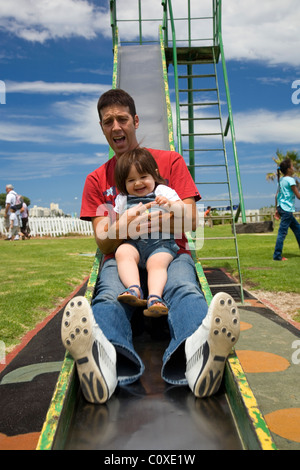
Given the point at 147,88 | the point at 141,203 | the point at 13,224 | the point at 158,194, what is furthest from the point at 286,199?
the point at 13,224

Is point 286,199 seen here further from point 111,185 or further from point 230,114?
point 111,185

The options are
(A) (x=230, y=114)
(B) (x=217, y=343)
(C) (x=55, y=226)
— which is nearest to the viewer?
(B) (x=217, y=343)

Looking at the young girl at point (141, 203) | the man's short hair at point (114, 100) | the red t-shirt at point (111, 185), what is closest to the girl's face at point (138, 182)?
the young girl at point (141, 203)

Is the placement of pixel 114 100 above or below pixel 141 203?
above

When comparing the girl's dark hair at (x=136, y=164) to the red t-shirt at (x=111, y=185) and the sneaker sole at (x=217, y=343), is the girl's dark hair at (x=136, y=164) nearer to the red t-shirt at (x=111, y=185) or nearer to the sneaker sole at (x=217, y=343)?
the red t-shirt at (x=111, y=185)

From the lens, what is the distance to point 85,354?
5.51 ft

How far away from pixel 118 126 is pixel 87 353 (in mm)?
1837

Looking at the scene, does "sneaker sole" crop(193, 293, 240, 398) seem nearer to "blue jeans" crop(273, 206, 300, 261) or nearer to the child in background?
"blue jeans" crop(273, 206, 300, 261)

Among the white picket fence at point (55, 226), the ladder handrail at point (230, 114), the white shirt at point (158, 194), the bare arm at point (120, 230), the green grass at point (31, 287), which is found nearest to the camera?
the bare arm at point (120, 230)

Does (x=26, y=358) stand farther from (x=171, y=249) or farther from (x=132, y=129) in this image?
(x=132, y=129)

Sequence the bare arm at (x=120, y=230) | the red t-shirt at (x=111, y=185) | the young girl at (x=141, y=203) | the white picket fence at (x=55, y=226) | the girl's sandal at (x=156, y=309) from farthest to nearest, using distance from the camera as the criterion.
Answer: the white picket fence at (x=55, y=226) < the red t-shirt at (x=111, y=185) < the bare arm at (x=120, y=230) < the young girl at (x=141, y=203) < the girl's sandal at (x=156, y=309)

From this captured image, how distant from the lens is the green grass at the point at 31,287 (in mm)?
4215

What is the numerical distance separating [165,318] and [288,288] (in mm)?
3785

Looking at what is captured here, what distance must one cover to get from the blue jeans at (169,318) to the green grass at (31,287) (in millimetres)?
1906
